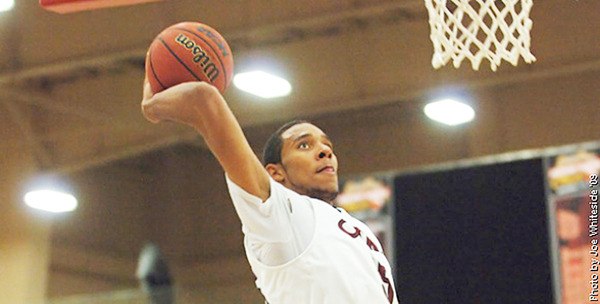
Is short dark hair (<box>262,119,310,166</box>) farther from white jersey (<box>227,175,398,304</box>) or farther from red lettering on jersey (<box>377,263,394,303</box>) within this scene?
red lettering on jersey (<box>377,263,394,303</box>)

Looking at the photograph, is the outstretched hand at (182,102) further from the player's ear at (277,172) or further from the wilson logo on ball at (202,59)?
the player's ear at (277,172)

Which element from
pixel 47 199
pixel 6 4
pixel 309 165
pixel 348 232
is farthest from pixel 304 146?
pixel 47 199

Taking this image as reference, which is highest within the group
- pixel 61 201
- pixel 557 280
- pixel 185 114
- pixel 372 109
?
pixel 372 109

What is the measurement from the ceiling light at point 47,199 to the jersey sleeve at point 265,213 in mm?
8961

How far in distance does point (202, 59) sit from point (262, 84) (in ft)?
21.8

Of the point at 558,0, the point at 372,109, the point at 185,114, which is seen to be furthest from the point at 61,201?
the point at 185,114

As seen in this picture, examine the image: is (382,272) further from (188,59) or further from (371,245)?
(188,59)

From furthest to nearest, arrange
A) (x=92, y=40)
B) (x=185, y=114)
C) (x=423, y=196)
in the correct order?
(x=92, y=40)
(x=423, y=196)
(x=185, y=114)

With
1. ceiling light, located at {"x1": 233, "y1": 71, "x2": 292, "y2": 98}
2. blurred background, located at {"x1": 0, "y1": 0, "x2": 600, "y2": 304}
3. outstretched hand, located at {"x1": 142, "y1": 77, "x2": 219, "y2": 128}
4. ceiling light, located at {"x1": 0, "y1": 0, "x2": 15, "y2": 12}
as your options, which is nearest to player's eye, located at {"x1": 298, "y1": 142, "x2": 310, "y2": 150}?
outstretched hand, located at {"x1": 142, "y1": 77, "x2": 219, "y2": 128}

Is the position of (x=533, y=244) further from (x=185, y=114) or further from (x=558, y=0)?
(x=185, y=114)

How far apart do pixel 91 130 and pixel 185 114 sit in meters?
8.86

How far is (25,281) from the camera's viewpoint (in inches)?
467

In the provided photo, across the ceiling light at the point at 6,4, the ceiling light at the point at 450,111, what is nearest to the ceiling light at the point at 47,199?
the ceiling light at the point at 6,4

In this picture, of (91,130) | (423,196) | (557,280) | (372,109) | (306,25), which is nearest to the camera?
(557,280)
